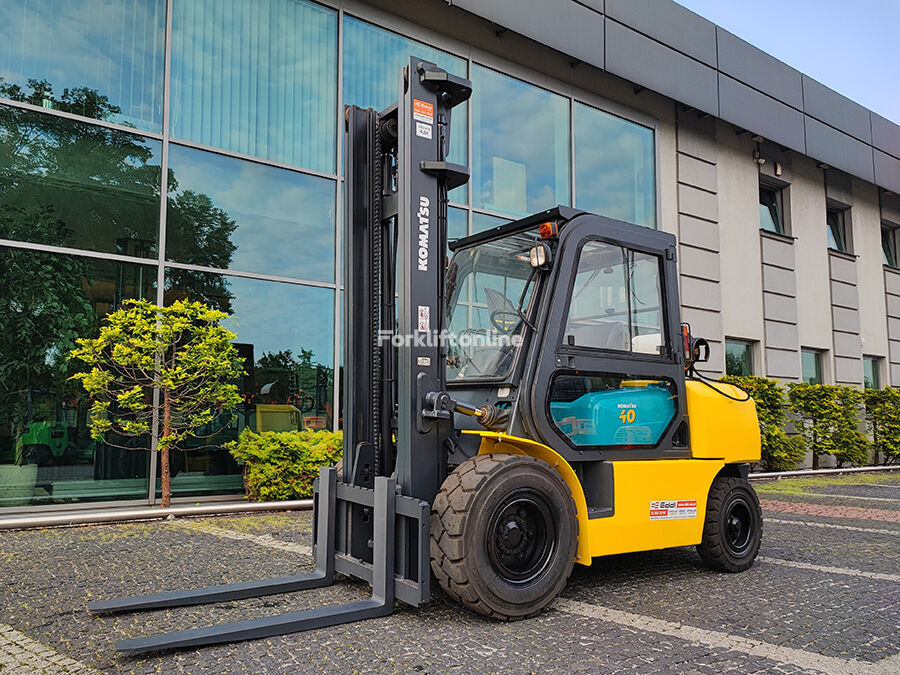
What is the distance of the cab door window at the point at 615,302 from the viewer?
5.20 meters

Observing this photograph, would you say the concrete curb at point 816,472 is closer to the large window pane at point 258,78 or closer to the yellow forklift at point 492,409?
the yellow forklift at point 492,409

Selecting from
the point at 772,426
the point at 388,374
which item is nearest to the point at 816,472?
the point at 772,426

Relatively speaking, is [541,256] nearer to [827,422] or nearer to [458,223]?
[458,223]

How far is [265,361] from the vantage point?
1028 centimetres

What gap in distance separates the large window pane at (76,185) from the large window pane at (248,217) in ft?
1.20

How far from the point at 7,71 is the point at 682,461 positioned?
8.64 metres

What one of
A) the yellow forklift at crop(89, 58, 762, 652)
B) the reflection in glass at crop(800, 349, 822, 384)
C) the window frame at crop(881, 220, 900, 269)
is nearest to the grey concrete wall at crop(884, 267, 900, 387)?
the window frame at crop(881, 220, 900, 269)

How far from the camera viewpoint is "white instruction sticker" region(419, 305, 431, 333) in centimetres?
469

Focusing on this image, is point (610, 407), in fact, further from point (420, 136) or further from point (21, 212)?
point (21, 212)

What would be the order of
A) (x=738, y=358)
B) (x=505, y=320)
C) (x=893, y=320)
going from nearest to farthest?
(x=505, y=320), (x=738, y=358), (x=893, y=320)

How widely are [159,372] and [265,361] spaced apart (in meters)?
1.82

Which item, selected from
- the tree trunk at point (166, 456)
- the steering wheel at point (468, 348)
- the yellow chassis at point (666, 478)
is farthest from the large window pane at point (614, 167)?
the steering wheel at point (468, 348)

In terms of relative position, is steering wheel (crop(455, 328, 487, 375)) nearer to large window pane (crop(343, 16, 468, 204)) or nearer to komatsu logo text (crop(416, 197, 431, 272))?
komatsu logo text (crop(416, 197, 431, 272))

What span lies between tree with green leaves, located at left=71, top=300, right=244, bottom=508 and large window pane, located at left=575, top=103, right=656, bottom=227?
8.22 metres
